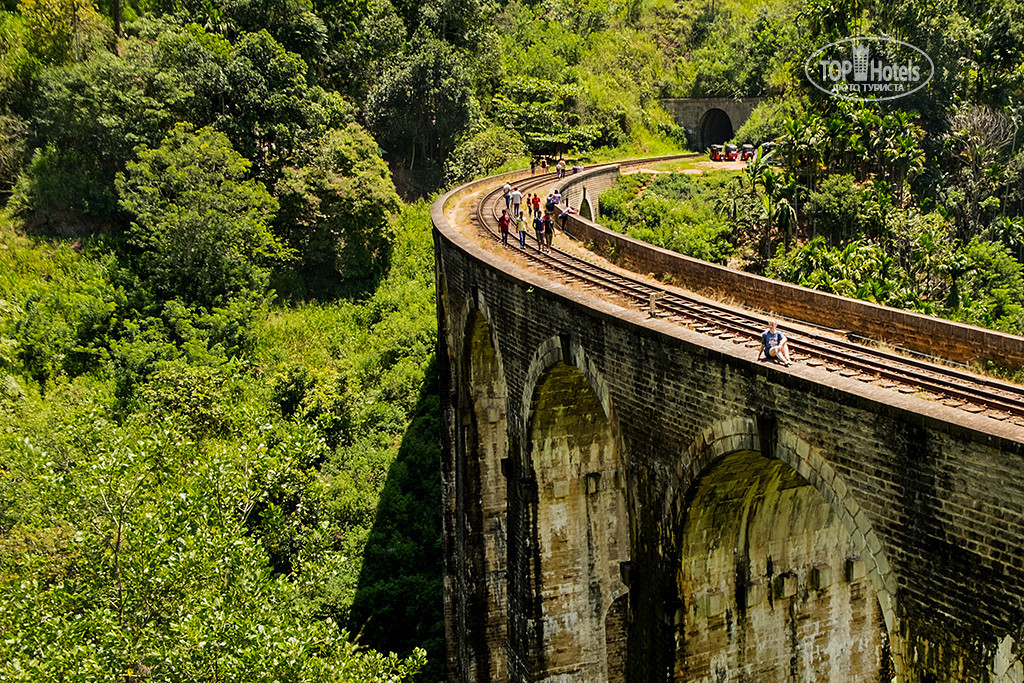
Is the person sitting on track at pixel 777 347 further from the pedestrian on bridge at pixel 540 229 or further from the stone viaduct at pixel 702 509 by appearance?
the pedestrian on bridge at pixel 540 229

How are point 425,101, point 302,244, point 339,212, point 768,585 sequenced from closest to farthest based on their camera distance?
point 768,585
point 339,212
point 302,244
point 425,101

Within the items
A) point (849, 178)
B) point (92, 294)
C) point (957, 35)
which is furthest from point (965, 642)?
point (957, 35)

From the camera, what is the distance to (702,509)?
12422mm

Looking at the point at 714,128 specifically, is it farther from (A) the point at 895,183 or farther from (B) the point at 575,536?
(B) the point at 575,536

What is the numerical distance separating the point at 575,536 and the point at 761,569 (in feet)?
16.0

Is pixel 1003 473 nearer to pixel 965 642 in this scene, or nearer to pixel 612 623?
pixel 965 642

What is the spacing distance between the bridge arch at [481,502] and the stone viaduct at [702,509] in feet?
0.18

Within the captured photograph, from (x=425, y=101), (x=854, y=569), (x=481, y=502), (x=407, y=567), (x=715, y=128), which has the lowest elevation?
(x=407, y=567)

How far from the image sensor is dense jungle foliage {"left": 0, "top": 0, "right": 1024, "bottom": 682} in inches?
893

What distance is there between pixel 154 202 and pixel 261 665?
28277 mm

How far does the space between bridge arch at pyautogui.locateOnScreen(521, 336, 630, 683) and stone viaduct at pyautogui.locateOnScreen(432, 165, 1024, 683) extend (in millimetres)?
41

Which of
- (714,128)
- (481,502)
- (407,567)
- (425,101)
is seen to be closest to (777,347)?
(481,502)

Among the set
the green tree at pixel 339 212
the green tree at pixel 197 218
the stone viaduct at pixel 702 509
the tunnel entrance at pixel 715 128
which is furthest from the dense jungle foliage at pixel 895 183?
the tunnel entrance at pixel 715 128

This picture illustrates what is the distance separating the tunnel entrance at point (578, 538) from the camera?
17109 mm
